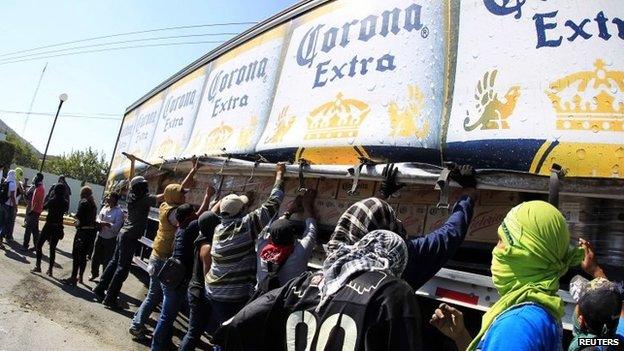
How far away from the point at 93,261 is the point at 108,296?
1.78 metres

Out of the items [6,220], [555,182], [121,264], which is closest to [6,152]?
[6,220]

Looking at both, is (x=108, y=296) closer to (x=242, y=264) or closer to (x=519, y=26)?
(x=242, y=264)

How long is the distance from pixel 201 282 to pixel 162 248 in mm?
1559

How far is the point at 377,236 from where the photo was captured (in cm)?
187

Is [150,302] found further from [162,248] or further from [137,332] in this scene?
[162,248]

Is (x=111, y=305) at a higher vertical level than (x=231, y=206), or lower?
lower

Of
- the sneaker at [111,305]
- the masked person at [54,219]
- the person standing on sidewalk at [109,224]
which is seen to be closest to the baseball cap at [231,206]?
the sneaker at [111,305]

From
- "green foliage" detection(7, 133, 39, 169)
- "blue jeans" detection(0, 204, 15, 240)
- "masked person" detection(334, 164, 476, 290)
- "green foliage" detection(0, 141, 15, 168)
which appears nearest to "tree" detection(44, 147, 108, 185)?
"green foliage" detection(7, 133, 39, 169)

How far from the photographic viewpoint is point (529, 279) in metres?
1.57

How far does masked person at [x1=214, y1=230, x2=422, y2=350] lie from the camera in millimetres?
1568

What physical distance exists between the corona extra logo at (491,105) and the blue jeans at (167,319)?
3.77 m

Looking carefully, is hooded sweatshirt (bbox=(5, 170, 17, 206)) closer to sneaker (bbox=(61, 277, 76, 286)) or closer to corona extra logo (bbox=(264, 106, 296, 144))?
sneaker (bbox=(61, 277, 76, 286))

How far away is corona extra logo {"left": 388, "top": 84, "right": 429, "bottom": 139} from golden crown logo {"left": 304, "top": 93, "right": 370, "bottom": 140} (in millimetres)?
254

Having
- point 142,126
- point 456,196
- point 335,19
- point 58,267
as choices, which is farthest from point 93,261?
point 456,196
